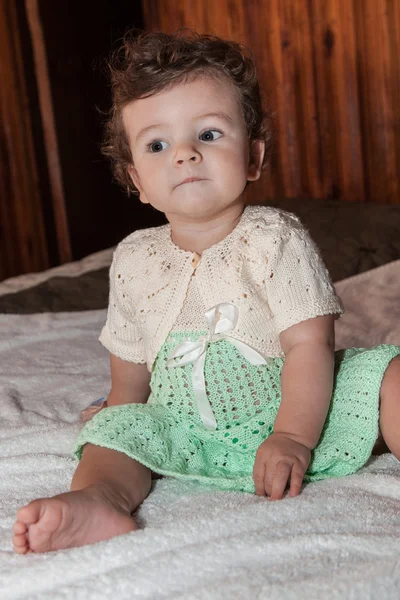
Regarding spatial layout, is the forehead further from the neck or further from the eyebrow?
the neck

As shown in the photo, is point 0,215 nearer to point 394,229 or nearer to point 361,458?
point 394,229

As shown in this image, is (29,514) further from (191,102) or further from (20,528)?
(191,102)

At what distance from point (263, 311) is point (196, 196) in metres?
0.18

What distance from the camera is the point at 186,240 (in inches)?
49.1

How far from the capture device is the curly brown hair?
1.20m

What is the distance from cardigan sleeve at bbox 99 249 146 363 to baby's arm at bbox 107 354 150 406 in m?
0.02

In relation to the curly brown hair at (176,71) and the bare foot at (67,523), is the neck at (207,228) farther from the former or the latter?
the bare foot at (67,523)

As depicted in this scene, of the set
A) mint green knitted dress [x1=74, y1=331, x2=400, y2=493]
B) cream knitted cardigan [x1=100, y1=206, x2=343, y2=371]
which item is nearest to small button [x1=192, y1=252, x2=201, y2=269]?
cream knitted cardigan [x1=100, y1=206, x2=343, y2=371]

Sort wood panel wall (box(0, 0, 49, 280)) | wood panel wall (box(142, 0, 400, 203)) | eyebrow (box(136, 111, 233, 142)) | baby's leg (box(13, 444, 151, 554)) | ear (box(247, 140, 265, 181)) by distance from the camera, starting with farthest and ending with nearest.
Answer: wood panel wall (box(0, 0, 49, 280)) < wood panel wall (box(142, 0, 400, 203)) < ear (box(247, 140, 265, 181)) < eyebrow (box(136, 111, 233, 142)) < baby's leg (box(13, 444, 151, 554))

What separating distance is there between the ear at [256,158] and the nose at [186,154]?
149 mm

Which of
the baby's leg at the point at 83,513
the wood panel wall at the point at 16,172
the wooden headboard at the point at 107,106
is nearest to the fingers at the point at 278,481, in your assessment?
the baby's leg at the point at 83,513

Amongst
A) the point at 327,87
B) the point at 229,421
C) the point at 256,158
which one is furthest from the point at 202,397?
the point at 327,87

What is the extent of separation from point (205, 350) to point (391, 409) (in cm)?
26

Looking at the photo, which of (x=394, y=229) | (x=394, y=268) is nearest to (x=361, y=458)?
(x=394, y=268)
